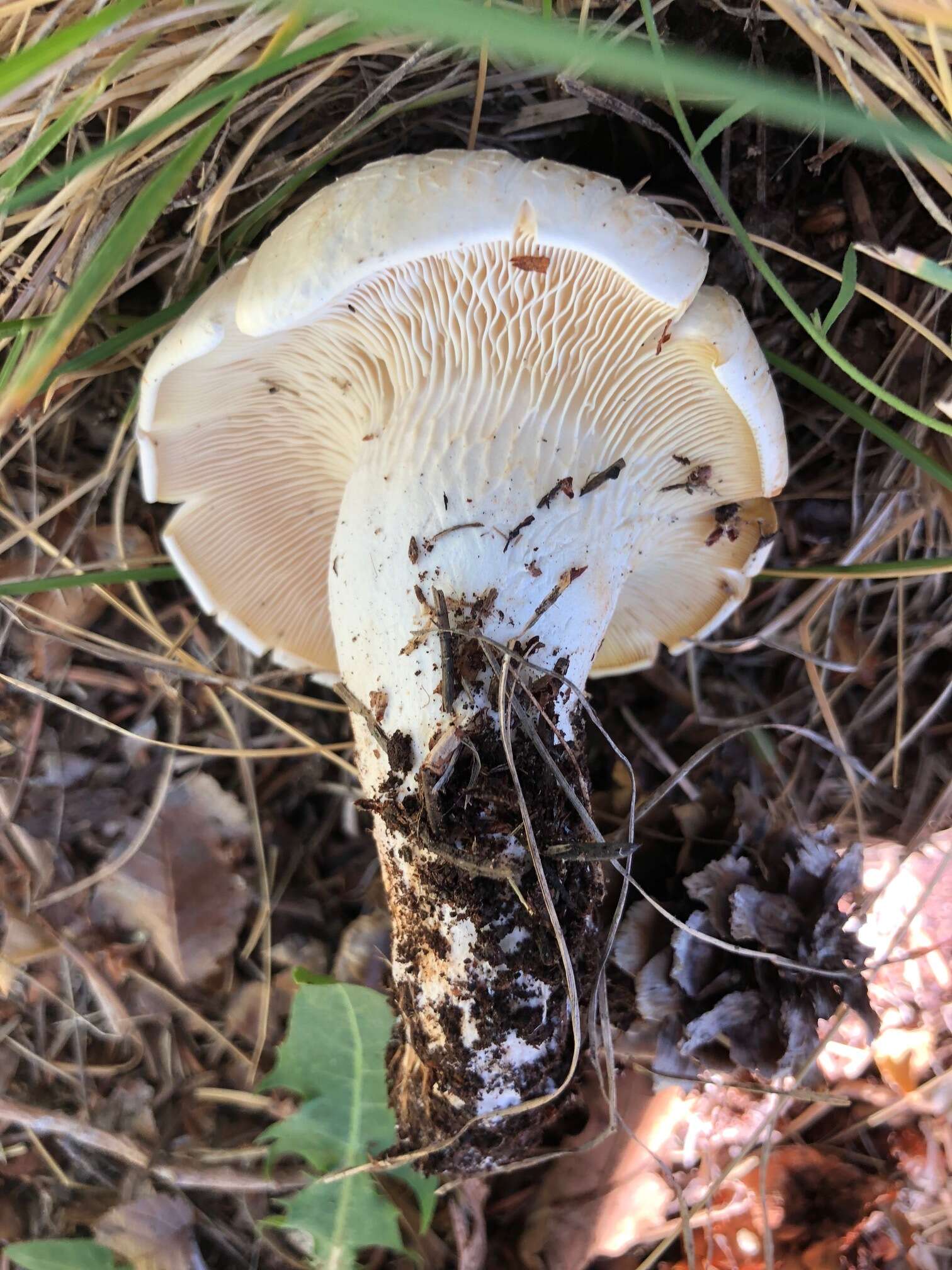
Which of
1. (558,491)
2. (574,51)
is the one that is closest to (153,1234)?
(558,491)

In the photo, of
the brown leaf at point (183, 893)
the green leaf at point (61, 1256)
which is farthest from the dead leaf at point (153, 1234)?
the brown leaf at point (183, 893)

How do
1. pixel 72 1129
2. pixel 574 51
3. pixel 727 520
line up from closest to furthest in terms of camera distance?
pixel 574 51 → pixel 727 520 → pixel 72 1129

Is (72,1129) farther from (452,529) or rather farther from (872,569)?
(872,569)

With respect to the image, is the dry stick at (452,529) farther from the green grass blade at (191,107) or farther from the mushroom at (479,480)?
the green grass blade at (191,107)

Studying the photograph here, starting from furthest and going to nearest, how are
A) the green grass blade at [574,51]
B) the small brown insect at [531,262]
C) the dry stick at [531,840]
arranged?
the dry stick at [531,840]
the small brown insect at [531,262]
the green grass blade at [574,51]

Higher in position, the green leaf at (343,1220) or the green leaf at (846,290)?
the green leaf at (846,290)

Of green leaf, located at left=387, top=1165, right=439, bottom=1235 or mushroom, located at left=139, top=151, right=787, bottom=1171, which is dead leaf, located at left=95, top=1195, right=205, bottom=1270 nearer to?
green leaf, located at left=387, top=1165, right=439, bottom=1235

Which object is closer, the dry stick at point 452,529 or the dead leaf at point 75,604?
the dry stick at point 452,529
